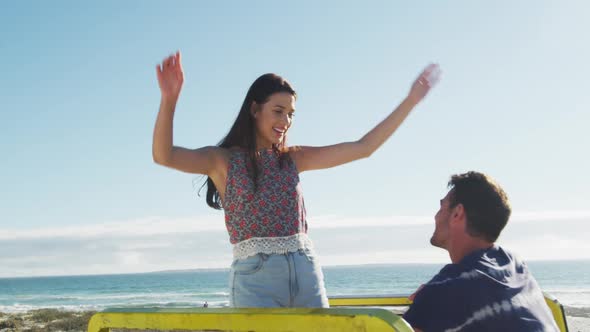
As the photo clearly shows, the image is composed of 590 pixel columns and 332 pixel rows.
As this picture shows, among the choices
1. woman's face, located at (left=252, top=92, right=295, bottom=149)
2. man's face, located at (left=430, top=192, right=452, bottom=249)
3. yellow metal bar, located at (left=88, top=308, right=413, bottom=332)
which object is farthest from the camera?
woman's face, located at (left=252, top=92, right=295, bottom=149)

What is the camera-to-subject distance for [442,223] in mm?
2471

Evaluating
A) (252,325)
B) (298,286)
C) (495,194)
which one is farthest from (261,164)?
(252,325)

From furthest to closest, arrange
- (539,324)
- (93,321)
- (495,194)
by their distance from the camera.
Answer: (495,194) < (539,324) < (93,321)

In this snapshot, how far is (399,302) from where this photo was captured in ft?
10.2

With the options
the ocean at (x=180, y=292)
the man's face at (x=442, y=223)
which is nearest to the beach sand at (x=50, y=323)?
the ocean at (x=180, y=292)

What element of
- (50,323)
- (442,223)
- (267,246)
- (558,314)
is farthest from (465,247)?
(50,323)

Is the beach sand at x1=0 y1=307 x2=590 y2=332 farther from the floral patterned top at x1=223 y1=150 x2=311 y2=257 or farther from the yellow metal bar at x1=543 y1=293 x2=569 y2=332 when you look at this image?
the floral patterned top at x1=223 y1=150 x2=311 y2=257

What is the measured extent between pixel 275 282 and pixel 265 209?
0.32 m

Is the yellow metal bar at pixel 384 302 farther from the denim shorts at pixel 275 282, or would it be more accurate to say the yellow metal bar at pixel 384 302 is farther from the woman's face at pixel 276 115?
the woman's face at pixel 276 115

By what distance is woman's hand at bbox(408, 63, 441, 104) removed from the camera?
124 inches

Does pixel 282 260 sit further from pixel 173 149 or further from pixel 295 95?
pixel 295 95

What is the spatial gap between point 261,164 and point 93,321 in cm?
104

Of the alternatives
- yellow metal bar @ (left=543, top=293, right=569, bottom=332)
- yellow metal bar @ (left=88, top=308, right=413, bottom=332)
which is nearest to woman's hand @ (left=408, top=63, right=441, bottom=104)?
yellow metal bar @ (left=543, top=293, right=569, bottom=332)

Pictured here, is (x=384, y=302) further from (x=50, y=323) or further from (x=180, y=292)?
(x=180, y=292)
